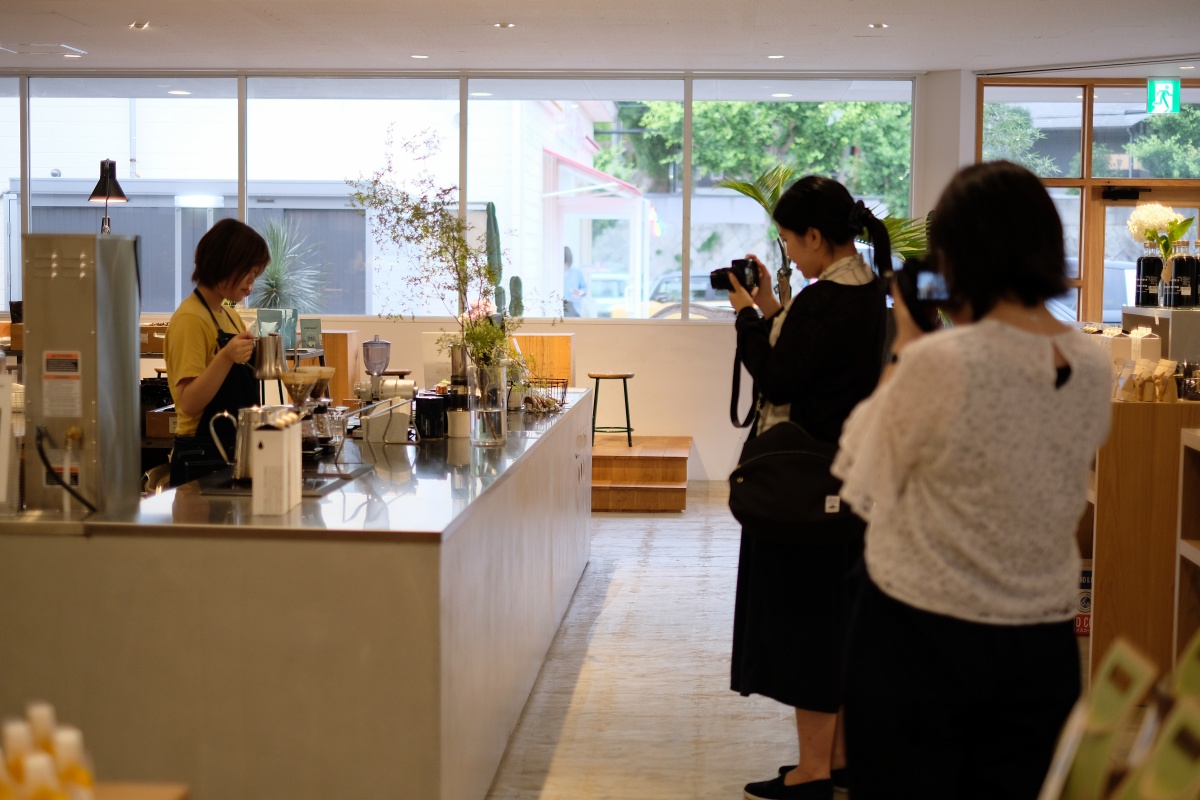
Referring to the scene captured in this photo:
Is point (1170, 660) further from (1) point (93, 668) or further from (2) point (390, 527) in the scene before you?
(1) point (93, 668)

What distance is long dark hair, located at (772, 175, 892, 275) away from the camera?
2.75 m

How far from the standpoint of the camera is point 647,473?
293 inches

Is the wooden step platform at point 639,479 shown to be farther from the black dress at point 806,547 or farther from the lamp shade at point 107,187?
the black dress at point 806,547

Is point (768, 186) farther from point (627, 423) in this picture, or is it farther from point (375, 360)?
point (375, 360)

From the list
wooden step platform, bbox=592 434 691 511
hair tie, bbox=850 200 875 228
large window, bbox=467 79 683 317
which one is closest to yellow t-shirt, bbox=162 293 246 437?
hair tie, bbox=850 200 875 228

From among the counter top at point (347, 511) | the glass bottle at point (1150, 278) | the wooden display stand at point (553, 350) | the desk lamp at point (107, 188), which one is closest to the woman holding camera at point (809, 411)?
the counter top at point (347, 511)

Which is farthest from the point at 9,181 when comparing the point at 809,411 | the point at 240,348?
the point at 809,411

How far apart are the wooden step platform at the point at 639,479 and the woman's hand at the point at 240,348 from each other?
171 inches

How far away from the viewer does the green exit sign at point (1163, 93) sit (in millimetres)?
8086

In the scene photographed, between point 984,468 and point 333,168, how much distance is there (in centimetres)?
805

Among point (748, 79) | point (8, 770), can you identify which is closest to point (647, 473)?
point (748, 79)

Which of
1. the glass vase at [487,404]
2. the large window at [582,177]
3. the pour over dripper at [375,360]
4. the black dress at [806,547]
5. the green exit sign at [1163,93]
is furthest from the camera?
the large window at [582,177]

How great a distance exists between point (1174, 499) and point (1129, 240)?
16.7 feet

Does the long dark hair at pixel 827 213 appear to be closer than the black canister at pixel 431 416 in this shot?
Yes
